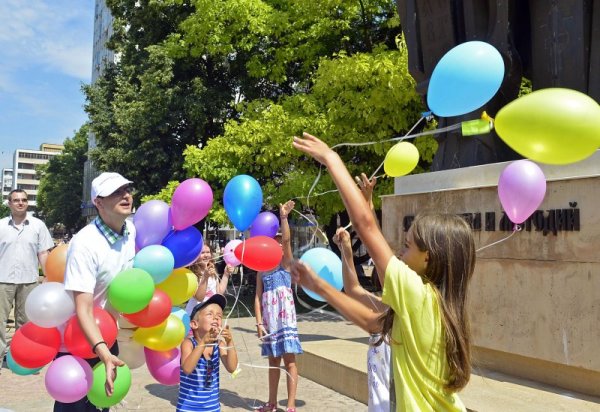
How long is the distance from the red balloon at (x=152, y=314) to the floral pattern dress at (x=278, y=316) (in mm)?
1952

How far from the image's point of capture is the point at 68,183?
53594 millimetres

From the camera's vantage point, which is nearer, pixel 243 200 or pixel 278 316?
pixel 243 200

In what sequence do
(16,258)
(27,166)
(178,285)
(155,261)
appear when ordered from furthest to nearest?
(27,166), (16,258), (178,285), (155,261)

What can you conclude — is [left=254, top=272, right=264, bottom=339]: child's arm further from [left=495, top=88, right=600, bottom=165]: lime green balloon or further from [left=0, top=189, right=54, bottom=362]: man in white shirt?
[left=495, top=88, right=600, bottom=165]: lime green balloon

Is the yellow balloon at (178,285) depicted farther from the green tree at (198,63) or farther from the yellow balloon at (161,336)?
the green tree at (198,63)

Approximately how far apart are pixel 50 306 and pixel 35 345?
0.30m

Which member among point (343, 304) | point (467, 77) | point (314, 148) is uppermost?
point (467, 77)

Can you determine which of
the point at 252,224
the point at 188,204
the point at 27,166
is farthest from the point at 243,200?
the point at 27,166

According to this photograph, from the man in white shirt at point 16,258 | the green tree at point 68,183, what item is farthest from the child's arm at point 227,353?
the green tree at point 68,183

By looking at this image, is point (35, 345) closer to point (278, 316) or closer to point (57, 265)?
point (57, 265)

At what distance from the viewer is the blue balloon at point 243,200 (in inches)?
164

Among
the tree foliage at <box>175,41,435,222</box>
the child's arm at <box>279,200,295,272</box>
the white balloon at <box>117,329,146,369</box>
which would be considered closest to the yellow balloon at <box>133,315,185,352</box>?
the white balloon at <box>117,329,146,369</box>

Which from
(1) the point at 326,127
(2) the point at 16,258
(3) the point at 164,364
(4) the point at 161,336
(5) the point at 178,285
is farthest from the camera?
(1) the point at 326,127

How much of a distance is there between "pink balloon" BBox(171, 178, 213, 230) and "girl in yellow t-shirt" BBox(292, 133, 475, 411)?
1722 mm
